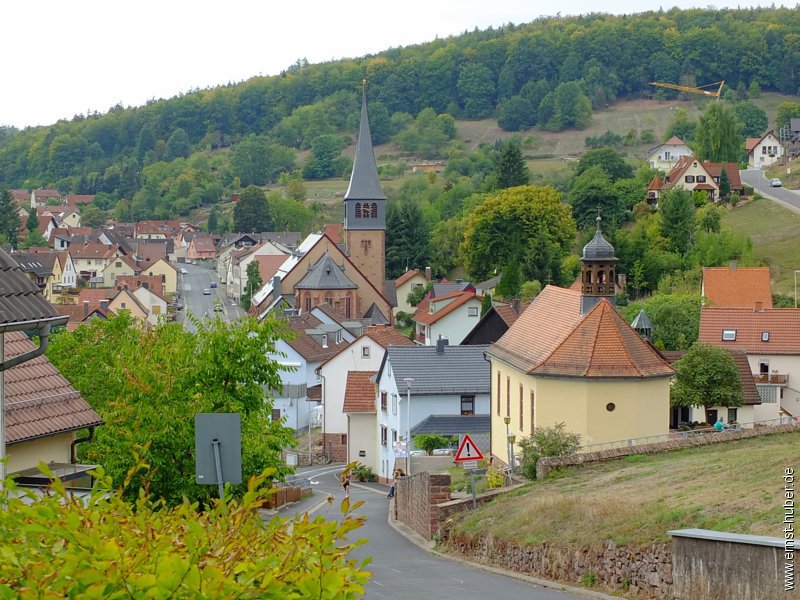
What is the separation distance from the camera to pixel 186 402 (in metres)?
20.8

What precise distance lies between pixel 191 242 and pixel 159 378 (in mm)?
159186

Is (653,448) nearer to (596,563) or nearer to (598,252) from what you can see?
(598,252)

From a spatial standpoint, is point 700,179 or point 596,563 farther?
point 700,179

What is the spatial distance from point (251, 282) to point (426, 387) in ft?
238

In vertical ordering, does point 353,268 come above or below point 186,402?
above

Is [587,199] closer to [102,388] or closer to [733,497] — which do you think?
[102,388]

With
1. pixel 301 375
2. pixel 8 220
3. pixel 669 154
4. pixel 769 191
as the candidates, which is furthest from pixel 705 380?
pixel 8 220

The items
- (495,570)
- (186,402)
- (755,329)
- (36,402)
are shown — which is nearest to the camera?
(36,402)

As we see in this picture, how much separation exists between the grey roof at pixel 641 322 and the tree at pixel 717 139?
58.6 m

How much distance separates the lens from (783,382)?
5319 centimetres

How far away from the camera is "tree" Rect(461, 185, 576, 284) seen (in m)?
92.6

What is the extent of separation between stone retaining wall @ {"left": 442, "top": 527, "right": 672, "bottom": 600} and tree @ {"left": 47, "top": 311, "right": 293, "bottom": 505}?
4.43 m

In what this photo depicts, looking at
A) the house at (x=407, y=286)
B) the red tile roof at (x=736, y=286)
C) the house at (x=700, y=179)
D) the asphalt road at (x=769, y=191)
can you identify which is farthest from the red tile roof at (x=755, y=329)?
the house at (x=407, y=286)

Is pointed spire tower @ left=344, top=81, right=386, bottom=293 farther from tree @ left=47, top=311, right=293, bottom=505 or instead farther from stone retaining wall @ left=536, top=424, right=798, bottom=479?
tree @ left=47, top=311, right=293, bottom=505
